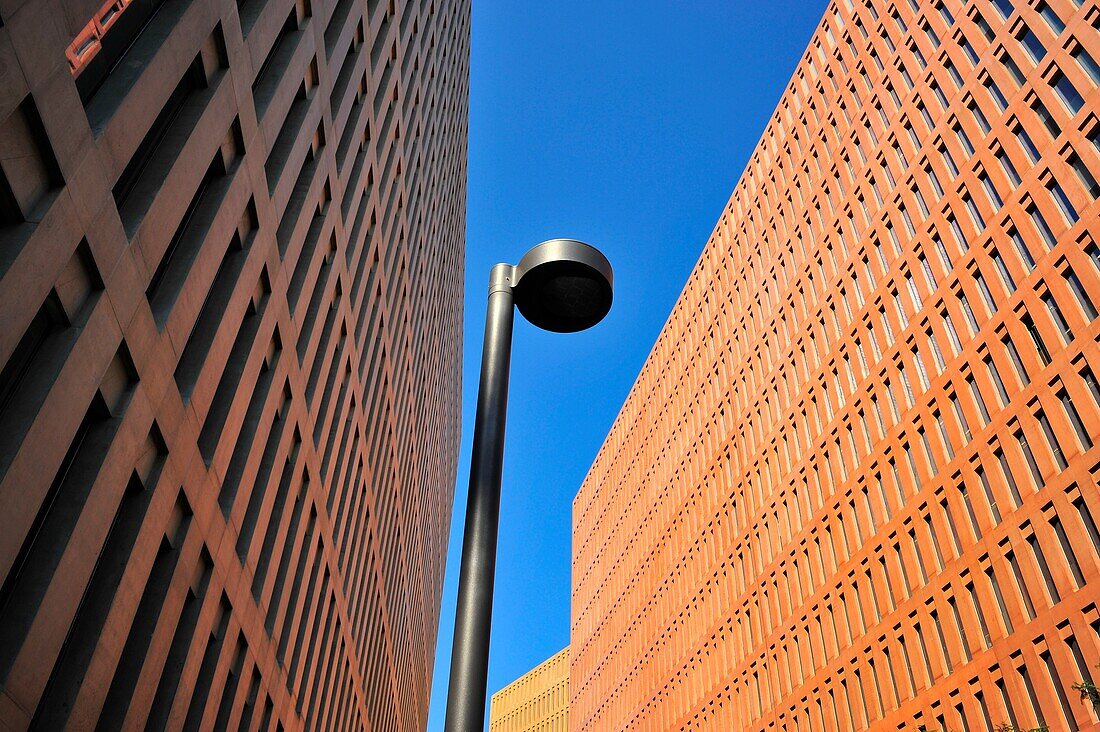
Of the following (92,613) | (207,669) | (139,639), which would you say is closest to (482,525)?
(92,613)

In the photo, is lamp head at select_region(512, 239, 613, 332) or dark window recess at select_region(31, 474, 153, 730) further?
dark window recess at select_region(31, 474, 153, 730)

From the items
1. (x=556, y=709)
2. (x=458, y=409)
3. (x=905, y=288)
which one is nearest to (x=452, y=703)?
(x=905, y=288)

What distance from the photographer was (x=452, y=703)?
4.90 m

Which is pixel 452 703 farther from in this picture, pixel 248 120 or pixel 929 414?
pixel 929 414

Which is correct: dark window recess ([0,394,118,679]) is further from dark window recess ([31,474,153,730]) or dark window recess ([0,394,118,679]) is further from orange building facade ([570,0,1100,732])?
orange building facade ([570,0,1100,732])

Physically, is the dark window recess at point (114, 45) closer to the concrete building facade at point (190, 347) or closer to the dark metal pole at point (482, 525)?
the concrete building facade at point (190, 347)

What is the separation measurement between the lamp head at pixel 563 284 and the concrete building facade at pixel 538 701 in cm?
10711

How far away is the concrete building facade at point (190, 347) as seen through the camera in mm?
11148

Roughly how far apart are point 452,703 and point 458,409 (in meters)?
82.1

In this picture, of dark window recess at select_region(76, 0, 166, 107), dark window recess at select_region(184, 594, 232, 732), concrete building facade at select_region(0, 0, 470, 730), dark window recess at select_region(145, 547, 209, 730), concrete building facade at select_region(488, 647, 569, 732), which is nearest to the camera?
concrete building facade at select_region(0, 0, 470, 730)

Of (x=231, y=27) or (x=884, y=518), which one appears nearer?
(x=231, y=27)

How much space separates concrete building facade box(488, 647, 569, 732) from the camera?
11044cm

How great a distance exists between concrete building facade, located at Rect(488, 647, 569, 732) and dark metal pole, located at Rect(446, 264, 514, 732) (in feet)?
354

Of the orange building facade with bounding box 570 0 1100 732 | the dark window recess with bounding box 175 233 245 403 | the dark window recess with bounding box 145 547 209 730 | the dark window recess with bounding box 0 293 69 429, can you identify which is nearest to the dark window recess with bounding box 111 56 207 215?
the dark window recess with bounding box 0 293 69 429
